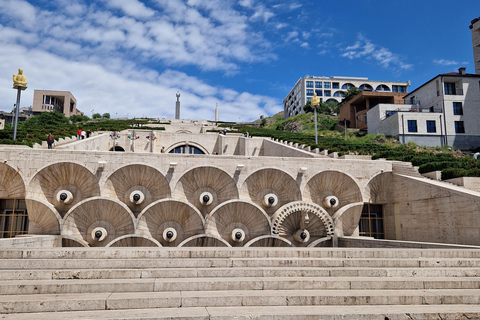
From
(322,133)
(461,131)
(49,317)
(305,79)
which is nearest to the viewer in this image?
(49,317)

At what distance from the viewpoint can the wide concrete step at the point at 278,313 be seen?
4.49 m

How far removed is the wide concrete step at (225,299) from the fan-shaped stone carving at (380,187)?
36.3ft

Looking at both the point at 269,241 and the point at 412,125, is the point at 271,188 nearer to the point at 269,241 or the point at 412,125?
the point at 269,241

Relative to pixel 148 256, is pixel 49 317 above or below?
below

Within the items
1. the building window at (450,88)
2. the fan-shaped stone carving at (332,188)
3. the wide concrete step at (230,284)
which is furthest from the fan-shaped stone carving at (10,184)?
the building window at (450,88)

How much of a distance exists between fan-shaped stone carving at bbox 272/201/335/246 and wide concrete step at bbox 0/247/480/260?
24.0ft

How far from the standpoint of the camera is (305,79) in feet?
270

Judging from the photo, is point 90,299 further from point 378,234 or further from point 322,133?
point 322,133

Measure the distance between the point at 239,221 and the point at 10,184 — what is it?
9139 millimetres

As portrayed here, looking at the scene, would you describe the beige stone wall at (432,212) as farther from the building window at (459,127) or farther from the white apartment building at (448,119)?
the building window at (459,127)

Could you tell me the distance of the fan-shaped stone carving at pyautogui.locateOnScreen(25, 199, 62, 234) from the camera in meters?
13.6

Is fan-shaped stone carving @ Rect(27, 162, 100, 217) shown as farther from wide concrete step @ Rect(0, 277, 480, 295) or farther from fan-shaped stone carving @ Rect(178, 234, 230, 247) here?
wide concrete step @ Rect(0, 277, 480, 295)

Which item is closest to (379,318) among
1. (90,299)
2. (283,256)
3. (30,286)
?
(283,256)

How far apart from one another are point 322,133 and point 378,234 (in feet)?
102
